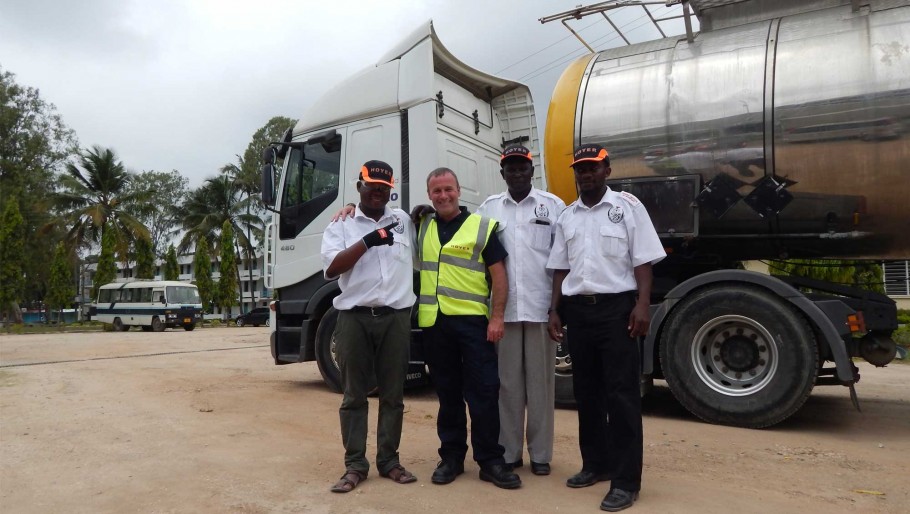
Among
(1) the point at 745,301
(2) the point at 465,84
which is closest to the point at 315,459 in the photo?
(1) the point at 745,301

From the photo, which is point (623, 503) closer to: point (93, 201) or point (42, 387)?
point (42, 387)

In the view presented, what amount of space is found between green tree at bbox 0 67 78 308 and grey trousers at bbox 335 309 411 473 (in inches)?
1479

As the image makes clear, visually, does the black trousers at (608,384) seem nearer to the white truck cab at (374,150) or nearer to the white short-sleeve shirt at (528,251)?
the white short-sleeve shirt at (528,251)

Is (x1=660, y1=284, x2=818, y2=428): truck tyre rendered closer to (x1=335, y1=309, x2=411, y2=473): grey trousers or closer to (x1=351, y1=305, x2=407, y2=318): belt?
(x1=335, y1=309, x2=411, y2=473): grey trousers

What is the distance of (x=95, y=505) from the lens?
3662mm

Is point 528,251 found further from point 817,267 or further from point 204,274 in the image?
point 204,274

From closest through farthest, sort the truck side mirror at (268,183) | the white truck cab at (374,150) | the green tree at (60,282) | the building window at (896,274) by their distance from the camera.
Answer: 1. the building window at (896,274)
2. the white truck cab at (374,150)
3. the truck side mirror at (268,183)
4. the green tree at (60,282)

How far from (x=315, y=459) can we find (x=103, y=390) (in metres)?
4.96

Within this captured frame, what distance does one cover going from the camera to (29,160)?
1479 inches

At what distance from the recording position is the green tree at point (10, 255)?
3055 centimetres

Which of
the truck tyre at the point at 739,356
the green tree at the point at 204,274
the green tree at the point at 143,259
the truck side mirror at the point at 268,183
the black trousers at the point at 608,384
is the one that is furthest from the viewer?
the green tree at the point at 204,274

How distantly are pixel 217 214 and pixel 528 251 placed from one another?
126 ft

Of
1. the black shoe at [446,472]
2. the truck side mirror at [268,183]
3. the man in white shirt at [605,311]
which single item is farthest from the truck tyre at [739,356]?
the truck side mirror at [268,183]

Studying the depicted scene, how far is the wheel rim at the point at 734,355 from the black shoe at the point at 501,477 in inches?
97.8
